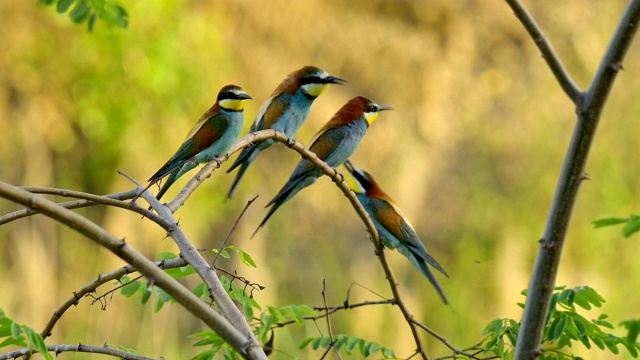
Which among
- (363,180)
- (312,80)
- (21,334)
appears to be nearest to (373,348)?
(21,334)

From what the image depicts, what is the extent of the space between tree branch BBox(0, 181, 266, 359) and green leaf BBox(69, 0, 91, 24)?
3.75 feet

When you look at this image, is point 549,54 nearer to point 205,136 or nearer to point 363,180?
point 205,136

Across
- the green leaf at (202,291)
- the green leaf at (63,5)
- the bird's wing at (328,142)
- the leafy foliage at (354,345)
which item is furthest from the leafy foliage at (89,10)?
the bird's wing at (328,142)

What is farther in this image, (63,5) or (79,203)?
(63,5)

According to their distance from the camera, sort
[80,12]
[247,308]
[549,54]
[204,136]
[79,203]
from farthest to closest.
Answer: [204,136], [80,12], [247,308], [79,203], [549,54]

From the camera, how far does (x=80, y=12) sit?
1.84m

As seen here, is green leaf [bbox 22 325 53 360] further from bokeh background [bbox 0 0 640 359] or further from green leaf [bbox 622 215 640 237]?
bokeh background [bbox 0 0 640 359]

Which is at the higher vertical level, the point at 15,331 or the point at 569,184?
the point at 569,184

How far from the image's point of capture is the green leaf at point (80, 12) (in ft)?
6.00

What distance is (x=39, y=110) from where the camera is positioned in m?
6.33

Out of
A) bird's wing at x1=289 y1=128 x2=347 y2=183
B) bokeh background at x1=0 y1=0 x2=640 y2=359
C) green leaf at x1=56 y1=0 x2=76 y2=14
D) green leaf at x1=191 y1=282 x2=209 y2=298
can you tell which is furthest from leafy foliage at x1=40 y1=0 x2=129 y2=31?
bokeh background at x1=0 y1=0 x2=640 y2=359

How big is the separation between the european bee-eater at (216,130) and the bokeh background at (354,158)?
178 centimetres

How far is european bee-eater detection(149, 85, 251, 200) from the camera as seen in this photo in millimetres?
2436

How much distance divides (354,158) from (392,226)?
14.8 ft
